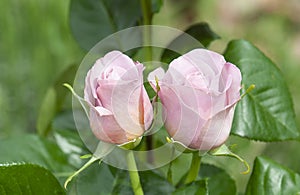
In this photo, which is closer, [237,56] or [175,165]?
[237,56]

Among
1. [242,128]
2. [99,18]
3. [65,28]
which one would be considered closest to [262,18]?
[65,28]

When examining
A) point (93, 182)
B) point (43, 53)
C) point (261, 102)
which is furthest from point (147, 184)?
point (43, 53)

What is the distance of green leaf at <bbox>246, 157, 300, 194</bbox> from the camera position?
0.71m

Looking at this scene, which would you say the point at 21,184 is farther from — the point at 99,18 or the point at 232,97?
the point at 99,18

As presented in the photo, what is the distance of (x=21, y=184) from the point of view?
646mm

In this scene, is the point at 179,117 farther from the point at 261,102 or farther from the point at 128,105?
the point at 261,102

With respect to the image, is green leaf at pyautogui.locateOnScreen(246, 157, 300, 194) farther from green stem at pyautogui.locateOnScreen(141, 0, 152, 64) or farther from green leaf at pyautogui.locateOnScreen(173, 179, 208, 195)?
green stem at pyautogui.locateOnScreen(141, 0, 152, 64)

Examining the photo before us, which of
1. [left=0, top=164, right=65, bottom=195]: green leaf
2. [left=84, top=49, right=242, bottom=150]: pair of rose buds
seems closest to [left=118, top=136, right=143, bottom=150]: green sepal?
[left=84, top=49, right=242, bottom=150]: pair of rose buds

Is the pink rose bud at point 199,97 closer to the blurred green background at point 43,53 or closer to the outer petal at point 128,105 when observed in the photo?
the outer petal at point 128,105

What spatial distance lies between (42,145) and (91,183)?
119 millimetres

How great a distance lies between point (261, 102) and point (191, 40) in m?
0.13

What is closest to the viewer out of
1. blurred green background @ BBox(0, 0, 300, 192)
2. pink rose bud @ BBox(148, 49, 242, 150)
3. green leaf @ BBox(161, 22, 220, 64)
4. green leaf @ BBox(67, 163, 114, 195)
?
pink rose bud @ BBox(148, 49, 242, 150)

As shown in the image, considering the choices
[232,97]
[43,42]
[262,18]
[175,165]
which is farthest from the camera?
[262,18]

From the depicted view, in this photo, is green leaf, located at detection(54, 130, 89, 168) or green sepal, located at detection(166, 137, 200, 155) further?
green leaf, located at detection(54, 130, 89, 168)
